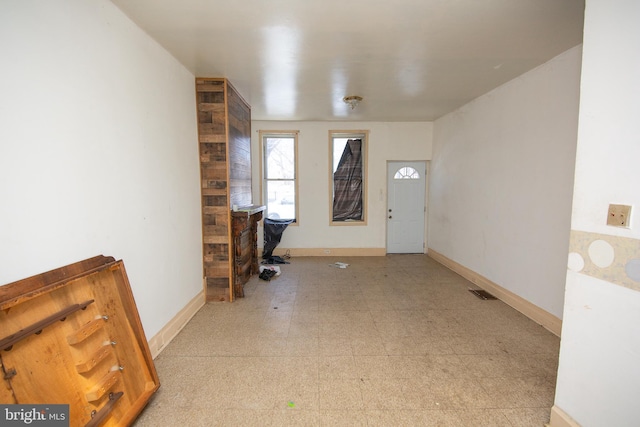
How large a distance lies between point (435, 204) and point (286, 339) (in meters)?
4.21

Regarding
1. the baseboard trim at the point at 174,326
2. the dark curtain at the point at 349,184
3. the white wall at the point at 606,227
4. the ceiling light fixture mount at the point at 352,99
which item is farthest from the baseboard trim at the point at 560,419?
the dark curtain at the point at 349,184

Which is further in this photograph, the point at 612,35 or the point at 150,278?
the point at 150,278

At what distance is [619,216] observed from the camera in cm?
136

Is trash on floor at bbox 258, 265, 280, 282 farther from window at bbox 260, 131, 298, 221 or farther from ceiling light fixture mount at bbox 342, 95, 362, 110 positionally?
ceiling light fixture mount at bbox 342, 95, 362, 110

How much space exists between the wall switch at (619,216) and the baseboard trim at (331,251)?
4604mm

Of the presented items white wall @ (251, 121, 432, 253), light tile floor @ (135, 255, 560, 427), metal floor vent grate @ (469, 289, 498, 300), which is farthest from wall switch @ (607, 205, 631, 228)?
white wall @ (251, 121, 432, 253)

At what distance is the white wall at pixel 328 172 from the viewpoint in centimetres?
571

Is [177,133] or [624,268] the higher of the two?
[177,133]

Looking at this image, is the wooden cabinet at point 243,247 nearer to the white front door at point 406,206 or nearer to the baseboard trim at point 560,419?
the white front door at point 406,206

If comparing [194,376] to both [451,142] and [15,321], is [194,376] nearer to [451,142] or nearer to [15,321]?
[15,321]

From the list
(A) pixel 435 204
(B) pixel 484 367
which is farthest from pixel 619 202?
(A) pixel 435 204

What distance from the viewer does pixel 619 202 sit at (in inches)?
53.6

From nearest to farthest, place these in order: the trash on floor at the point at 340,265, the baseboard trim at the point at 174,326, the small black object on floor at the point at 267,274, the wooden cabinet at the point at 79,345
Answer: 1. the wooden cabinet at the point at 79,345
2. the baseboard trim at the point at 174,326
3. the small black object on floor at the point at 267,274
4. the trash on floor at the point at 340,265

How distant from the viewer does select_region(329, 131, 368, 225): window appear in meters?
5.83
